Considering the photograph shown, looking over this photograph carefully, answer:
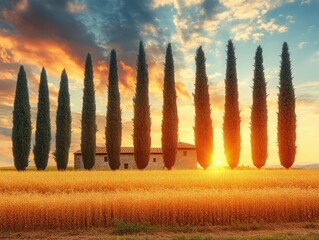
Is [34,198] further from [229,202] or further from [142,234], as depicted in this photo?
[229,202]

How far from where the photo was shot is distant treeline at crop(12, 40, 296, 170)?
4581 cm

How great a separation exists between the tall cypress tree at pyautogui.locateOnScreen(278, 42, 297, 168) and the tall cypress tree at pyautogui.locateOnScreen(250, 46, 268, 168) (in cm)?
181

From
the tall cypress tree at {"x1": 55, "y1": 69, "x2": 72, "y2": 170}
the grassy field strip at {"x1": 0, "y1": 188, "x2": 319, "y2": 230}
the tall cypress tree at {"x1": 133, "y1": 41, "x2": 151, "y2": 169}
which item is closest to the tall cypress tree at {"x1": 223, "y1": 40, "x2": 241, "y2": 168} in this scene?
the tall cypress tree at {"x1": 133, "y1": 41, "x2": 151, "y2": 169}

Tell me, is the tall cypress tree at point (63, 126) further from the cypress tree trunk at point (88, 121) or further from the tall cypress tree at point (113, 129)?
the tall cypress tree at point (113, 129)

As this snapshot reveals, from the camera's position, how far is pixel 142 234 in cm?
1462

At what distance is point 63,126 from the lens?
49.6 metres

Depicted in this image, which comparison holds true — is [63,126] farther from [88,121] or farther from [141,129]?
[141,129]

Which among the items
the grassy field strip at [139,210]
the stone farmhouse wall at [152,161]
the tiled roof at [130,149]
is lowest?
the grassy field strip at [139,210]

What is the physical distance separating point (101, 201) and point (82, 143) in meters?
32.5

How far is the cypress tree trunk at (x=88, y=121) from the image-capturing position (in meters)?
47.5

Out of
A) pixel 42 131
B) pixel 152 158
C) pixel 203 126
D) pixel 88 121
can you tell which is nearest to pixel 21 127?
pixel 42 131

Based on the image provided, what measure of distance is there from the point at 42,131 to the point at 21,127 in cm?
253

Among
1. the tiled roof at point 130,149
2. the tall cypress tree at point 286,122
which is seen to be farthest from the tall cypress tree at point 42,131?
the tall cypress tree at point 286,122

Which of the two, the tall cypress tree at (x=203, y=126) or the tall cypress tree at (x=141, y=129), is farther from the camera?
the tall cypress tree at (x=203, y=126)
